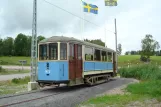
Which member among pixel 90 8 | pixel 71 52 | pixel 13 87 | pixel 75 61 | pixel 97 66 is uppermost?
pixel 90 8

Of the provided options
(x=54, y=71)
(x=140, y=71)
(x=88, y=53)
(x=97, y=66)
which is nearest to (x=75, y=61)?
(x=54, y=71)

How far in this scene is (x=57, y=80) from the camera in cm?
1600

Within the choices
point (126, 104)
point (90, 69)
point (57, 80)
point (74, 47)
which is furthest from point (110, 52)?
point (126, 104)

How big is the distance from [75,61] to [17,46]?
105288 millimetres

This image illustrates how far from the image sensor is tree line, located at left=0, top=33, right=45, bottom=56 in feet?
381

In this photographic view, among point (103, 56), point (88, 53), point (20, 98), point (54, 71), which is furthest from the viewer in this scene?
point (103, 56)

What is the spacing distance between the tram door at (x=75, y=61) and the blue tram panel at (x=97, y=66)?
3.13 feet

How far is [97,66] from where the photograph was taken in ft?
69.2

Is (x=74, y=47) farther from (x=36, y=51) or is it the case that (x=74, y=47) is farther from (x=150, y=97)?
(x=150, y=97)

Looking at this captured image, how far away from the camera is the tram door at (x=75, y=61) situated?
660 inches

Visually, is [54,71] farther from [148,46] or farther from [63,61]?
[148,46]

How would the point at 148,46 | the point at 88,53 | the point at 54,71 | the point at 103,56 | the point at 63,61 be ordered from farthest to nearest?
the point at 148,46, the point at 103,56, the point at 88,53, the point at 63,61, the point at 54,71

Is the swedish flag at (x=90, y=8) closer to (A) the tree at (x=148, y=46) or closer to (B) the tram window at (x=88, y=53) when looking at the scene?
(B) the tram window at (x=88, y=53)

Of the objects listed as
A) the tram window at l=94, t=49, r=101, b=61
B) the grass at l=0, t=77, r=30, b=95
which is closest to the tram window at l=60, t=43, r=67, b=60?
the grass at l=0, t=77, r=30, b=95
